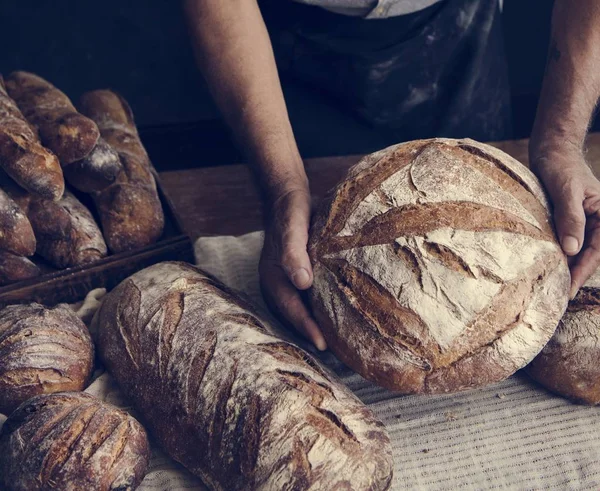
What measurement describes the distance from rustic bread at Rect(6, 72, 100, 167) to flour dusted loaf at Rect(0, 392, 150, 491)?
72 centimetres

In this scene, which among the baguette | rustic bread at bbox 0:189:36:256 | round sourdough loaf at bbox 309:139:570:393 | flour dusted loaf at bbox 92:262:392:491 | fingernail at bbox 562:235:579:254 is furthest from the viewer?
the baguette

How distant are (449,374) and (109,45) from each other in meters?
2.54

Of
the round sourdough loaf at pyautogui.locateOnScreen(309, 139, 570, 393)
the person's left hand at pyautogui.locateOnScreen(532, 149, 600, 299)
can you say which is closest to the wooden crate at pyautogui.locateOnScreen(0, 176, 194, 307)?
the round sourdough loaf at pyautogui.locateOnScreen(309, 139, 570, 393)

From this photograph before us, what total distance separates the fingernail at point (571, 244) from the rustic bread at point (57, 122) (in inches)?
47.3

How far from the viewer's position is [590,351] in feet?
4.72

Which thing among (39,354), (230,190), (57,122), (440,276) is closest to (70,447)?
(39,354)

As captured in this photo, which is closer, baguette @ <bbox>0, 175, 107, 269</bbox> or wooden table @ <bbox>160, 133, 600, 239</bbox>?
baguette @ <bbox>0, 175, 107, 269</bbox>

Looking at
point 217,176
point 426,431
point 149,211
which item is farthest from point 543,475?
point 217,176

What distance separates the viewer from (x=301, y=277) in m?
1.43

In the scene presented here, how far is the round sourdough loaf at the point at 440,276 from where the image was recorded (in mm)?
1312

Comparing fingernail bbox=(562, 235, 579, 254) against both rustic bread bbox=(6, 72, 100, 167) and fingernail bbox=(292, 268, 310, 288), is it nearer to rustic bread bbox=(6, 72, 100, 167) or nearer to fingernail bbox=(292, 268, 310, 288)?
fingernail bbox=(292, 268, 310, 288)

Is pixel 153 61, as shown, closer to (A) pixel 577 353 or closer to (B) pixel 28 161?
(B) pixel 28 161

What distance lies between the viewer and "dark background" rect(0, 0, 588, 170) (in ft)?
10.2

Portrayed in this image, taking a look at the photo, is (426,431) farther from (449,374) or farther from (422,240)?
(422,240)
